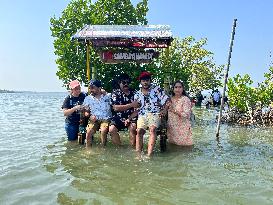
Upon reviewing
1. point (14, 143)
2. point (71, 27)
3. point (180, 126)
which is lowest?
point (14, 143)

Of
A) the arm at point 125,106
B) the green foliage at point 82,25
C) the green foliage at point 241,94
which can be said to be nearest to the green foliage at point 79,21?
Result: the green foliage at point 82,25

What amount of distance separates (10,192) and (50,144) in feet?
14.8

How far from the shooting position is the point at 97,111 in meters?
8.34

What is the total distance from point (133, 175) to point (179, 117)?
2755mm

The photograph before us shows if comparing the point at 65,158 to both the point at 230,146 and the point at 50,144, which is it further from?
the point at 230,146

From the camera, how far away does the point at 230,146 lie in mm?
9023

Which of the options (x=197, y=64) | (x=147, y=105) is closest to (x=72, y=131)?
(x=147, y=105)

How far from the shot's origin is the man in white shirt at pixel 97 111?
27.0ft

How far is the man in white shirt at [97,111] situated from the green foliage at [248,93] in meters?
7.63

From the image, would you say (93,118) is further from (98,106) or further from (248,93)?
(248,93)

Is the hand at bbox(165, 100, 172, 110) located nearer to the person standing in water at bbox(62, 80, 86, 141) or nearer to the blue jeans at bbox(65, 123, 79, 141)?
the person standing in water at bbox(62, 80, 86, 141)

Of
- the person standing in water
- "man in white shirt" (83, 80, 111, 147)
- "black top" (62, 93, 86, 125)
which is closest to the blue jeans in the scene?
the person standing in water

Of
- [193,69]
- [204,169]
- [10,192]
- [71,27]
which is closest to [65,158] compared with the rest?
[10,192]

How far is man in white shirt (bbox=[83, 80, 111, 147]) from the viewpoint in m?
8.24
